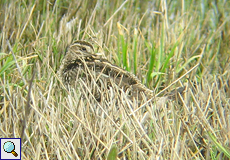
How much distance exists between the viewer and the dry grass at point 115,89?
2.56 metres

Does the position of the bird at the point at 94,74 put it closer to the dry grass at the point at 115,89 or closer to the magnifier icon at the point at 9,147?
the dry grass at the point at 115,89

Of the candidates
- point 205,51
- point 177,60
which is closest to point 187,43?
point 205,51

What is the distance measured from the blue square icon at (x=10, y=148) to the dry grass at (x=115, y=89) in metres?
0.06

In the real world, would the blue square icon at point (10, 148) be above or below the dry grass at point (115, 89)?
below

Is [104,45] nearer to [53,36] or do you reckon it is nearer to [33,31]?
[53,36]

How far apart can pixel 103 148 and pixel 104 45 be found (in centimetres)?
202

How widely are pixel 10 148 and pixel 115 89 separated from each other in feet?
4.74

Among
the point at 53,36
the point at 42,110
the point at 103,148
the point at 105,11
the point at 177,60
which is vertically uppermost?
the point at 105,11

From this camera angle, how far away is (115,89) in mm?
3537

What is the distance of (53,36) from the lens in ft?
14.3

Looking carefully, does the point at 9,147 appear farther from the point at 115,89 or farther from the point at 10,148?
the point at 115,89

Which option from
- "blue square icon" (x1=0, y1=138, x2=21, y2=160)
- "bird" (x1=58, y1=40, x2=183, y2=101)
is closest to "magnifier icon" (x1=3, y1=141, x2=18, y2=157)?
"blue square icon" (x1=0, y1=138, x2=21, y2=160)

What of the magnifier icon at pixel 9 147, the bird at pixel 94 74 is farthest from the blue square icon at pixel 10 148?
the bird at pixel 94 74

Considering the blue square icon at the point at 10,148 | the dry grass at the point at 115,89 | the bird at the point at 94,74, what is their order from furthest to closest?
the bird at the point at 94,74, the dry grass at the point at 115,89, the blue square icon at the point at 10,148
